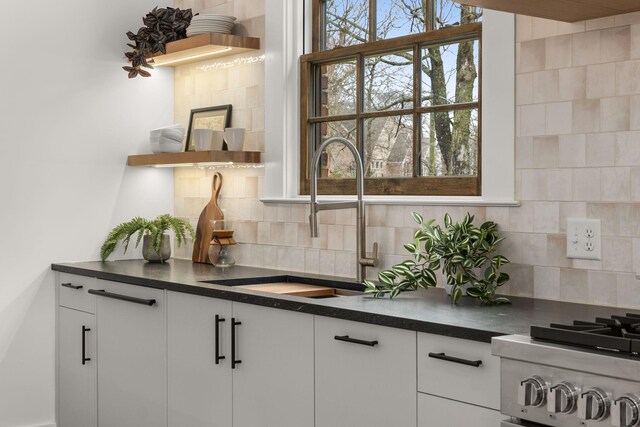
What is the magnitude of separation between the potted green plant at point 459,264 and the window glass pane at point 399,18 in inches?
34.2

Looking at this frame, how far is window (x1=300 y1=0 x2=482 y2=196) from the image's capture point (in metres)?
3.07

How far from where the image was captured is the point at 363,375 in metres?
2.39

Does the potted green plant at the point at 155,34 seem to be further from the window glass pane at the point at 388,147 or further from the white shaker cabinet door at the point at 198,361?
the white shaker cabinet door at the point at 198,361

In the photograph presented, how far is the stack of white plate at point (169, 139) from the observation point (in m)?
4.01

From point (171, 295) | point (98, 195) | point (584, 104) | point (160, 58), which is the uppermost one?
point (160, 58)

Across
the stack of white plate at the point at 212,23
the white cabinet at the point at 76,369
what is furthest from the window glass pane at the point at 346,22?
the white cabinet at the point at 76,369

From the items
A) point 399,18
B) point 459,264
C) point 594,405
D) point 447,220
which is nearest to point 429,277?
point 459,264

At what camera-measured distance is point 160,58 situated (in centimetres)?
412

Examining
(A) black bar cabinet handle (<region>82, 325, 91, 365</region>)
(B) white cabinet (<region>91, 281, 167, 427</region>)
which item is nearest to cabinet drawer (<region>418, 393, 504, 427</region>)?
(B) white cabinet (<region>91, 281, 167, 427</region>)

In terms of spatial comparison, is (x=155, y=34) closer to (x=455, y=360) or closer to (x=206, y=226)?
(x=206, y=226)

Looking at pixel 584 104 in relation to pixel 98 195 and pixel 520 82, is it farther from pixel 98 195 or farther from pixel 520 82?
pixel 98 195

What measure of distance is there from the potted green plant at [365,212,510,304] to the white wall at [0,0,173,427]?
6.04 feet

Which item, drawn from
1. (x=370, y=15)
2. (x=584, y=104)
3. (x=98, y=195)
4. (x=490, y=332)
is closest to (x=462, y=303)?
(x=490, y=332)

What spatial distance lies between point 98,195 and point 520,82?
220 cm
